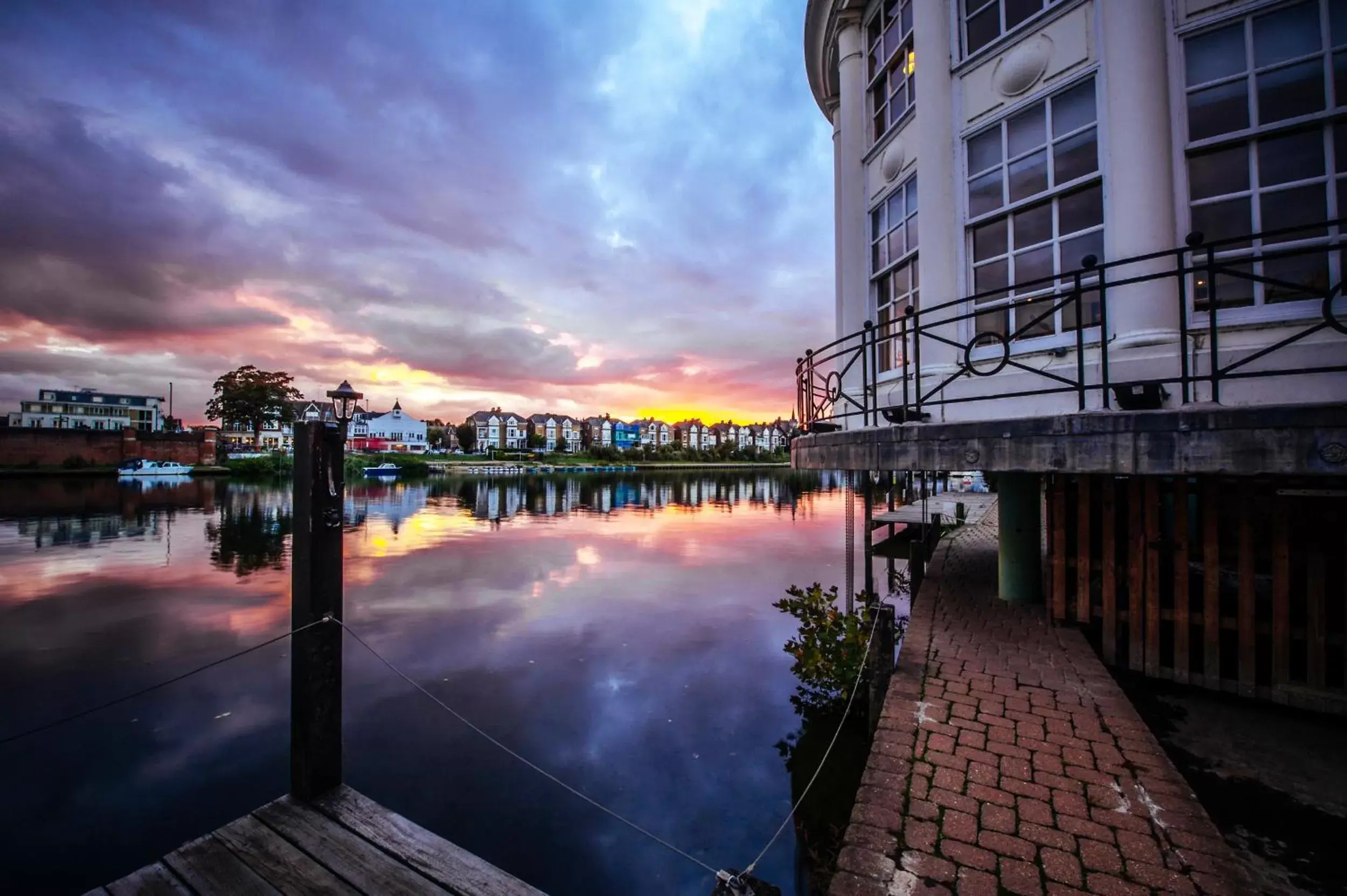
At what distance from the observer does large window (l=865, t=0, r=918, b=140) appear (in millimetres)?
8250

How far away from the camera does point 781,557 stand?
70.4ft

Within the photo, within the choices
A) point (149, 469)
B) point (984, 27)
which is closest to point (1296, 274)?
point (984, 27)

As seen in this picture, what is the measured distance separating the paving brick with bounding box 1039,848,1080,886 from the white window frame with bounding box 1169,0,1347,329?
4497mm

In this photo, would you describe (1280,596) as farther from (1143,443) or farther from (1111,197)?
(1111,197)

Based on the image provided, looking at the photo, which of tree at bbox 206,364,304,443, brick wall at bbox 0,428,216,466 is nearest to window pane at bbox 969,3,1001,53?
brick wall at bbox 0,428,216,466

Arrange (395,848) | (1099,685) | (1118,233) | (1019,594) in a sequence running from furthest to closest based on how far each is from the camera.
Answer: (1019,594) < (1118,233) < (1099,685) < (395,848)

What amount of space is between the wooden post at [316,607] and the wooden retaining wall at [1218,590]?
24.0ft

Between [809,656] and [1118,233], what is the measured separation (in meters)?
5.60

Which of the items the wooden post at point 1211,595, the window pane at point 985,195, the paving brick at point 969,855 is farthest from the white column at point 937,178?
the paving brick at point 969,855

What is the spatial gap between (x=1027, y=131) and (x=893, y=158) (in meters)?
2.23

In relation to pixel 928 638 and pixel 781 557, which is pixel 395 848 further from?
pixel 781 557

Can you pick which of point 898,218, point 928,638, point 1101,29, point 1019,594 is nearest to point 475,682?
point 928,638

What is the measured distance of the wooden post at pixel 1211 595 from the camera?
5.35 meters

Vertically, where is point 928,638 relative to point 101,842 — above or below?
above
